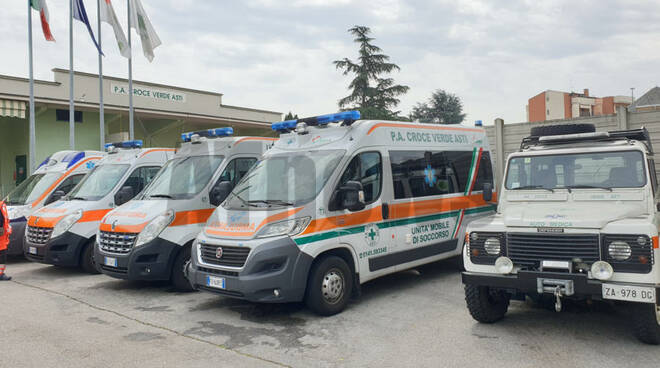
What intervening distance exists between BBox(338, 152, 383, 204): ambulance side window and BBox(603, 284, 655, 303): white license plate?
3.15 metres

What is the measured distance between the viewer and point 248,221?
6.45 meters

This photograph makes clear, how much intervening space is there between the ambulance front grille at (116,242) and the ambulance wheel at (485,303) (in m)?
5.02

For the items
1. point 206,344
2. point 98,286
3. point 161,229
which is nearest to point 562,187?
point 206,344

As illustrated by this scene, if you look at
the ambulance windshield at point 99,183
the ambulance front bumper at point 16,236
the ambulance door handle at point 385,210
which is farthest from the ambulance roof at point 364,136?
the ambulance front bumper at point 16,236

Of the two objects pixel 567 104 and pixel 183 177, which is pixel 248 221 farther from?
pixel 567 104

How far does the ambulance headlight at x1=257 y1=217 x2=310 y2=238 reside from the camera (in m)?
6.23

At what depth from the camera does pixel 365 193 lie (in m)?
7.02

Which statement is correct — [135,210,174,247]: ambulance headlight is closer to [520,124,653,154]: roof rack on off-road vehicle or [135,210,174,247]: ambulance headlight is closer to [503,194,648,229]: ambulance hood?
[503,194,648,229]: ambulance hood

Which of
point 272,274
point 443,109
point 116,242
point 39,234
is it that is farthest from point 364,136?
point 443,109

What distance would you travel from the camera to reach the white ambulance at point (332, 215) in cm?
617

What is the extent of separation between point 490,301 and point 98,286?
249 inches

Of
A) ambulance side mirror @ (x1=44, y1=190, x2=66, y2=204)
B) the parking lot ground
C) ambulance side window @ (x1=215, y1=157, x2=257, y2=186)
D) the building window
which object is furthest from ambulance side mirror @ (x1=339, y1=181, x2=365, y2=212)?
the building window

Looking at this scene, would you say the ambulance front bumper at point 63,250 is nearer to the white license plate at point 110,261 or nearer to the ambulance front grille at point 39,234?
the ambulance front grille at point 39,234

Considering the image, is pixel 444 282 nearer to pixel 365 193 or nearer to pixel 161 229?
pixel 365 193
